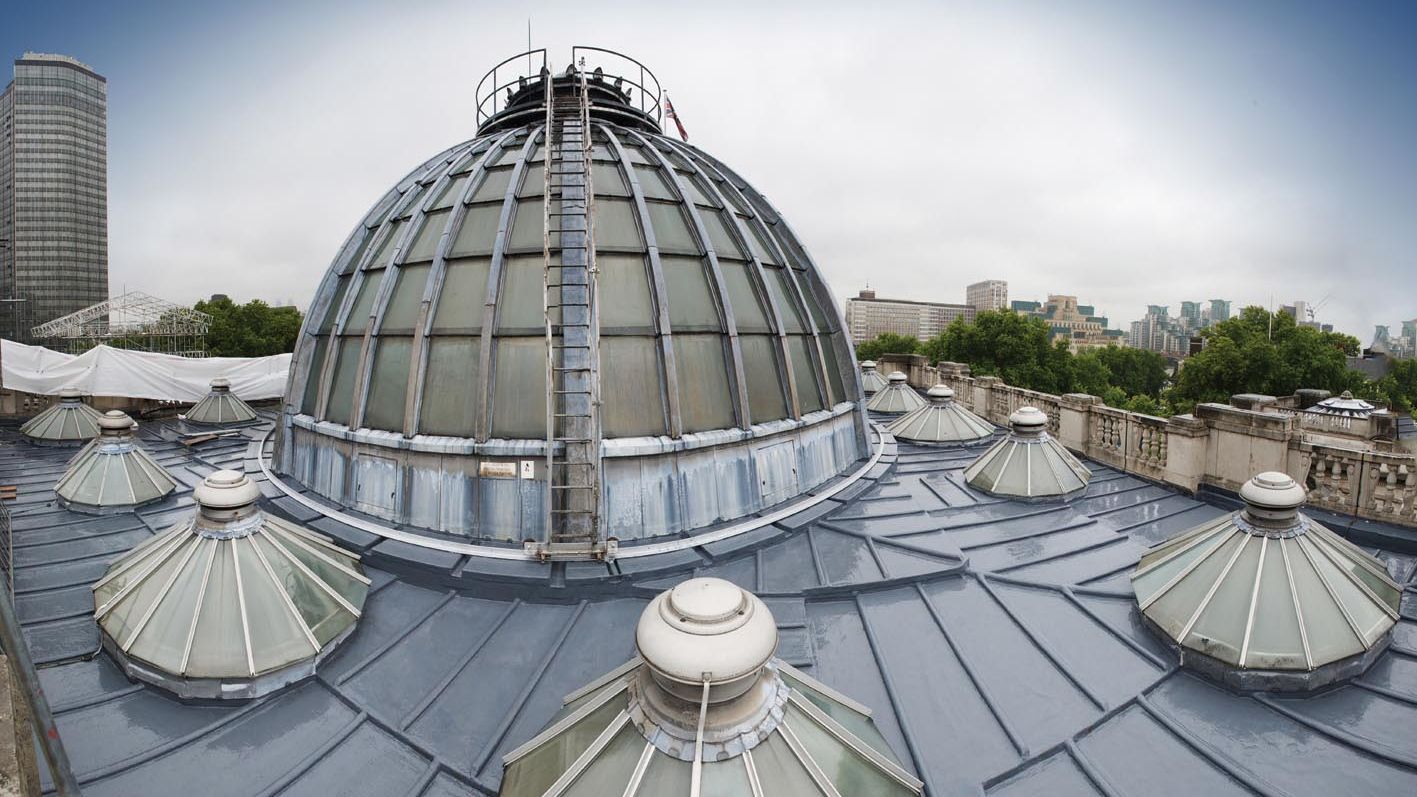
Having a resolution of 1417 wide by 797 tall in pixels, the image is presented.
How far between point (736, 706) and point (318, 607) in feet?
21.7

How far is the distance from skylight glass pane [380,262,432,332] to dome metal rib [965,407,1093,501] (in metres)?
14.2

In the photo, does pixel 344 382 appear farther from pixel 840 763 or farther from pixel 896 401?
pixel 896 401

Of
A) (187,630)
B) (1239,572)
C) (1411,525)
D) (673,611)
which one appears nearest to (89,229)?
(187,630)

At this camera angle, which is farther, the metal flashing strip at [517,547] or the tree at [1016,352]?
the tree at [1016,352]

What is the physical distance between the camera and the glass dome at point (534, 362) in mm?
10289

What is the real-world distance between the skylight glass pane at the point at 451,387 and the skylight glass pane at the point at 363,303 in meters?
2.74

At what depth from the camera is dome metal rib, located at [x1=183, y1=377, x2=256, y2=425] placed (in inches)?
855

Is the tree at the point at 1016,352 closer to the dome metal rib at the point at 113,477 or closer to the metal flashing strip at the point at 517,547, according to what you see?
the metal flashing strip at the point at 517,547

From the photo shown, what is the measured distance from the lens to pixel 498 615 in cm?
848

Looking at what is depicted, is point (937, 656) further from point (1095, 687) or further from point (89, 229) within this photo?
point (89, 229)

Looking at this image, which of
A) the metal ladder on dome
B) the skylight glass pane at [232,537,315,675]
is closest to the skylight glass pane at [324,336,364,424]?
the skylight glass pane at [232,537,315,675]

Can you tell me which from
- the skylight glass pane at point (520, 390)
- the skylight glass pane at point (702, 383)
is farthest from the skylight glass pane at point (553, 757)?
the skylight glass pane at point (702, 383)

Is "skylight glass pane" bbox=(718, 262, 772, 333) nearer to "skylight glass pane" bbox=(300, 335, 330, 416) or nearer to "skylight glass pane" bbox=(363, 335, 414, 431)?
"skylight glass pane" bbox=(363, 335, 414, 431)

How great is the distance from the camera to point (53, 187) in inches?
2304
